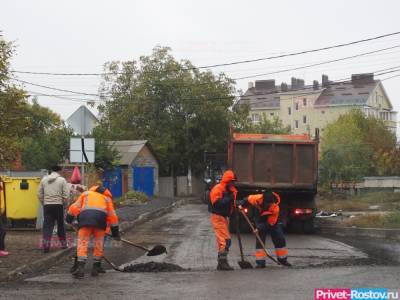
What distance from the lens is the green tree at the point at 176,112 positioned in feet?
158

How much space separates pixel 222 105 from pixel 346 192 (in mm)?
15225

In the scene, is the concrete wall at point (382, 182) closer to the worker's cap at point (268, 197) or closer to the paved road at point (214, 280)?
the paved road at point (214, 280)

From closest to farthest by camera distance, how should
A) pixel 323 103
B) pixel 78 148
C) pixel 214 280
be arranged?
1. pixel 214 280
2. pixel 78 148
3. pixel 323 103

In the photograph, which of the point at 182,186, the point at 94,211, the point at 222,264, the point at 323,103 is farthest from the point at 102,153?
the point at 323,103

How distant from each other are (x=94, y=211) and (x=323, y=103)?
82.6m

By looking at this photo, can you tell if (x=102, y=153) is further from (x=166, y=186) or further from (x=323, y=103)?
(x=323, y=103)

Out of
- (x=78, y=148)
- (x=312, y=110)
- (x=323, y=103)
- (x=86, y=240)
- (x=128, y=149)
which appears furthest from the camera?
(x=312, y=110)

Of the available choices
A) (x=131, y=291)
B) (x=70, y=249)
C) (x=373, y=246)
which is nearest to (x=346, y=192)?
(x=373, y=246)

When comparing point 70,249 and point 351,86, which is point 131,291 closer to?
point 70,249

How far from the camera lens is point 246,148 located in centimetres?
1725

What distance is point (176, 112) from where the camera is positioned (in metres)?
48.9

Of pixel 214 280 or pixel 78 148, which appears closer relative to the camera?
pixel 214 280

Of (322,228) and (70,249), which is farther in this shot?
(322,228)

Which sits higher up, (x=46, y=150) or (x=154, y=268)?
(x=46, y=150)
